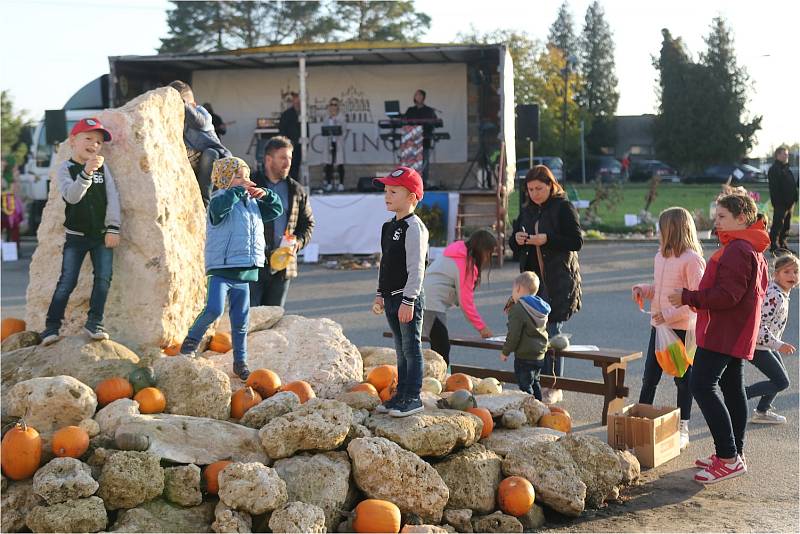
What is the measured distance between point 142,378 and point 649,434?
3109 millimetres

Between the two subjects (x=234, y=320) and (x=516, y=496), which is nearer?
(x=516, y=496)

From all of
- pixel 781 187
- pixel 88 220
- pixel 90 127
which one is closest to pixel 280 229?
pixel 88 220

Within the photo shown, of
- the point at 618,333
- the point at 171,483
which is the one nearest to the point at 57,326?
the point at 171,483

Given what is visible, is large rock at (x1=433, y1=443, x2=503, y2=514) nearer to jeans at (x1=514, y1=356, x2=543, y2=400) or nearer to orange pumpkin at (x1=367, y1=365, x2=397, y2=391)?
orange pumpkin at (x1=367, y1=365, x2=397, y2=391)

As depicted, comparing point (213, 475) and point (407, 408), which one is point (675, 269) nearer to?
point (407, 408)

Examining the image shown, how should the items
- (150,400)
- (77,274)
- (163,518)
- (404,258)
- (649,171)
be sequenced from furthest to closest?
(649,171)
(77,274)
(404,258)
(150,400)
(163,518)

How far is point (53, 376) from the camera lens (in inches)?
214

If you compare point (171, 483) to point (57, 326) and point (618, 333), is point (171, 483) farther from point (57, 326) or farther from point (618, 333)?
point (618, 333)

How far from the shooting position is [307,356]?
632 cm

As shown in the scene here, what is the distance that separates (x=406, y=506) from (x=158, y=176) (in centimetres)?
294

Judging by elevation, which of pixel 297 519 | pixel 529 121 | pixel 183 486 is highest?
pixel 529 121

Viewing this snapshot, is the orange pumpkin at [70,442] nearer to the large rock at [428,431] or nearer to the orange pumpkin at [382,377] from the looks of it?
the large rock at [428,431]

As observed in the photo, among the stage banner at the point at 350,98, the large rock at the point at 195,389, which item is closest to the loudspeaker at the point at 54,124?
the stage banner at the point at 350,98

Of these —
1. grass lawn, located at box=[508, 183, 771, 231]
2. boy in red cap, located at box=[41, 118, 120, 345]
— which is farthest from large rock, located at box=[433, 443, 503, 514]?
grass lawn, located at box=[508, 183, 771, 231]
